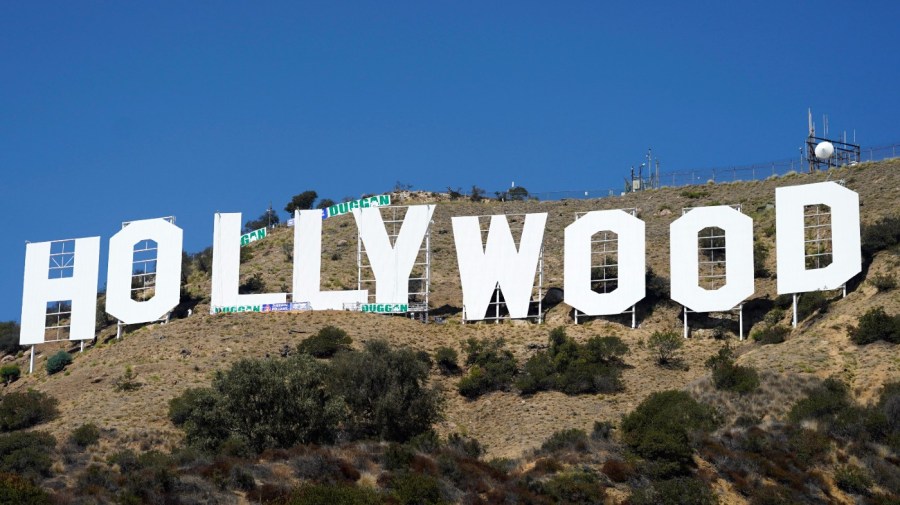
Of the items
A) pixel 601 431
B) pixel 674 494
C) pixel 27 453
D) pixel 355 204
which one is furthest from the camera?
pixel 355 204

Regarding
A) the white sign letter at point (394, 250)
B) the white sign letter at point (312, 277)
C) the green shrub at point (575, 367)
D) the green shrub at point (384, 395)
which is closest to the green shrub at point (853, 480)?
the green shrub at point (575, 367)

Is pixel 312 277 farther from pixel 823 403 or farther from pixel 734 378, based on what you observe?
pixel 823 403

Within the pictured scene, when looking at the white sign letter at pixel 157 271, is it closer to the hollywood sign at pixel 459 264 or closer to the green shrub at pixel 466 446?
the hollywood sign at pixel 459 264

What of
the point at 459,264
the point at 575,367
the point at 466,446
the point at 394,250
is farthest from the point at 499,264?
the point at 466,446

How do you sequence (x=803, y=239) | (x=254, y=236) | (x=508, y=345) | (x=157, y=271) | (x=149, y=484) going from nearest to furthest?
(x=149, y=484) < (x=803, y=239) < (x=508, y=345) < (x=157, y=271) < (x=254, y=236)

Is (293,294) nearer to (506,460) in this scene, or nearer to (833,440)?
(506,460)

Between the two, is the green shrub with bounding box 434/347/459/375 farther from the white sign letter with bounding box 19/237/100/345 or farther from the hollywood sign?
the white sign letter with bounding box 19/237/100/345

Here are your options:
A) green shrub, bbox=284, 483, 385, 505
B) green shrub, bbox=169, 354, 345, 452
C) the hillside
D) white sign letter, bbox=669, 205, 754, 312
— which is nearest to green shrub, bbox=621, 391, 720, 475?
the hillside
